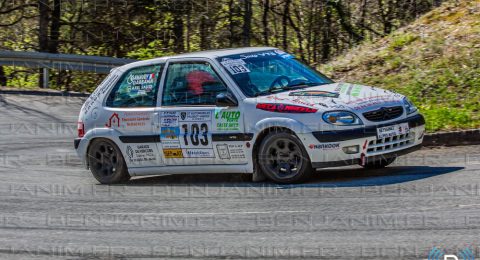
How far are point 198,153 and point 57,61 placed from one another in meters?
9.85

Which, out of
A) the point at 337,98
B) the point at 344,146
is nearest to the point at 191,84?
the point at 337,98

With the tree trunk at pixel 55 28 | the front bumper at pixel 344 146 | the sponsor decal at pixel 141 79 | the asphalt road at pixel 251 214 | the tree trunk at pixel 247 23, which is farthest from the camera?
the tree trunk at pixel 55 28

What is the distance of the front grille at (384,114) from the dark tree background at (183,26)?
33.7ft

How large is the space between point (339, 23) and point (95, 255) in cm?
1438

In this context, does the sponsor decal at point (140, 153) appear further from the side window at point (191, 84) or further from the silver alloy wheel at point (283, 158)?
the silver alloy wheel at point (283, 158)

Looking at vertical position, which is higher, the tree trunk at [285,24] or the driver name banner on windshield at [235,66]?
the driver name banner on windshield at [235,66]

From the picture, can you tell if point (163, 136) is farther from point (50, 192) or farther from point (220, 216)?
point (220, 216)

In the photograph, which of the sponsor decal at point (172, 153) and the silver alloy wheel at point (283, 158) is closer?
the silver alloy wheel at point (283, 158)

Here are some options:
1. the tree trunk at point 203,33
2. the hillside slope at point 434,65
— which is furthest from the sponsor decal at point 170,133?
the tree trunk at point 203,33

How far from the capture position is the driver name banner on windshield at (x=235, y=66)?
33.9 ft

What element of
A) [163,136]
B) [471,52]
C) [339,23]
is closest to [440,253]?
[163,136]

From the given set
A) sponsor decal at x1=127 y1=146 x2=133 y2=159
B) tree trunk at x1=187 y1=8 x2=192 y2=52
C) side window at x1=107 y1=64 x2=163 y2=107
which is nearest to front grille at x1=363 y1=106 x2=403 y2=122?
side window at x1=107 y1=64 x2=163 y2=107

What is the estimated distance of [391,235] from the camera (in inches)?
283

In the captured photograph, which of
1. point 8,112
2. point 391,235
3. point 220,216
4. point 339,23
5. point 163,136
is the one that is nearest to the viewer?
point 391,235
